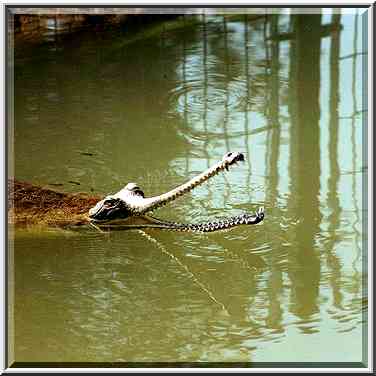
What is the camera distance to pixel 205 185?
488 centimetres

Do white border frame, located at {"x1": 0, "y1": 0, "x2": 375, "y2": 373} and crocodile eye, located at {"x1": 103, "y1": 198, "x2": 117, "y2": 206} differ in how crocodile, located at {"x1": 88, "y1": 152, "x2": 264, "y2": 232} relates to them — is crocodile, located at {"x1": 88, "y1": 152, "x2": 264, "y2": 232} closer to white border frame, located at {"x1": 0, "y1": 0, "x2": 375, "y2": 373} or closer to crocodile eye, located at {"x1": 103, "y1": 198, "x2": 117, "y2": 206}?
crocodile eye, located at {"x1": 103, "y1": 198, "x2": 117, "y2": 206}

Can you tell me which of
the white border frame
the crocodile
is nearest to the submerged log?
the crocodile

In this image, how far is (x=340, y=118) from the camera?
5.74 m

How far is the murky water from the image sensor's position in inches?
138

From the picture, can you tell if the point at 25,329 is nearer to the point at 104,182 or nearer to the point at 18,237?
the point at 18,237

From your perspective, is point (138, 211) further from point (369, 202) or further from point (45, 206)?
point (369, 202)

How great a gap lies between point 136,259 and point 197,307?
586 millimetres

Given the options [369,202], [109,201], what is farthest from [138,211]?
[369,202]

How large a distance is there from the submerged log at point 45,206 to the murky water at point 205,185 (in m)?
0.13

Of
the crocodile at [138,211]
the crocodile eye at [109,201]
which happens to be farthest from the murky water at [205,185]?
the crocodile eye at [109,201]

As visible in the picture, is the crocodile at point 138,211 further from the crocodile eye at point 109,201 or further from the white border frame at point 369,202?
the white border frame at point 369,202

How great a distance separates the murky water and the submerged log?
0.13 metres

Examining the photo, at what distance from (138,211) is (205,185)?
0.45 metres

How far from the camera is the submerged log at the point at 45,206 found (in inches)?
185
